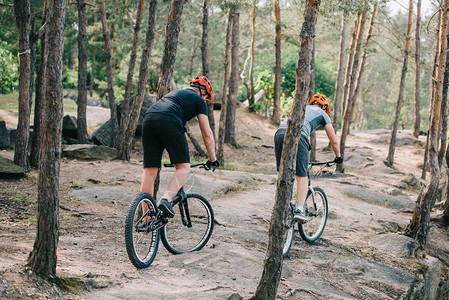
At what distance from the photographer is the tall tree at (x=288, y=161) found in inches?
154

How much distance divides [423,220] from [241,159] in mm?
10702

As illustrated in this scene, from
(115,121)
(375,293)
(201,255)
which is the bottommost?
(375,293)

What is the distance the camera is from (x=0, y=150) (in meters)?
15.6

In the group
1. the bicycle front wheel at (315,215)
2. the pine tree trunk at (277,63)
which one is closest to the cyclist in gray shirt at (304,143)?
the bicycle front wheel at (315,215)

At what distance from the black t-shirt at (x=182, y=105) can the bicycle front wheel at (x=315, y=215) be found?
8.58ft

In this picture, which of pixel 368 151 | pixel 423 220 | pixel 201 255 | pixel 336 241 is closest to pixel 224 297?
pixel 201 255

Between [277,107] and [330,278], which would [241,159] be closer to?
[277,107]

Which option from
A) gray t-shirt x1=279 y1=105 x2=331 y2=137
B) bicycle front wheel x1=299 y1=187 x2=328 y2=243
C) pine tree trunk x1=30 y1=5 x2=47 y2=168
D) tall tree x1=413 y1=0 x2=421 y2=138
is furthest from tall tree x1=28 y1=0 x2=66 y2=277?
tall tree x1=413 y1=0 x2=421 y2=138

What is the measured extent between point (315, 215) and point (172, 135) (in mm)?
3207

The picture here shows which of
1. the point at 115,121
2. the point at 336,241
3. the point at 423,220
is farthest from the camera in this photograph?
the point at 115,121

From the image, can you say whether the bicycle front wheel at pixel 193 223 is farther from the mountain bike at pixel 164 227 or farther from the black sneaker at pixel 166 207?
Result: the black sneaker at pixel 166 207

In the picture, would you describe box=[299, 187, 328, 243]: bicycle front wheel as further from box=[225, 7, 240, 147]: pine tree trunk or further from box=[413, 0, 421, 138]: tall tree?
box=[413, 0, 421, 138]: tall tree

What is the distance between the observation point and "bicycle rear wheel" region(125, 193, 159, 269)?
457cm

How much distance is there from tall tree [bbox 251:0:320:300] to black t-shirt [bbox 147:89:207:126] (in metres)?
1.52
